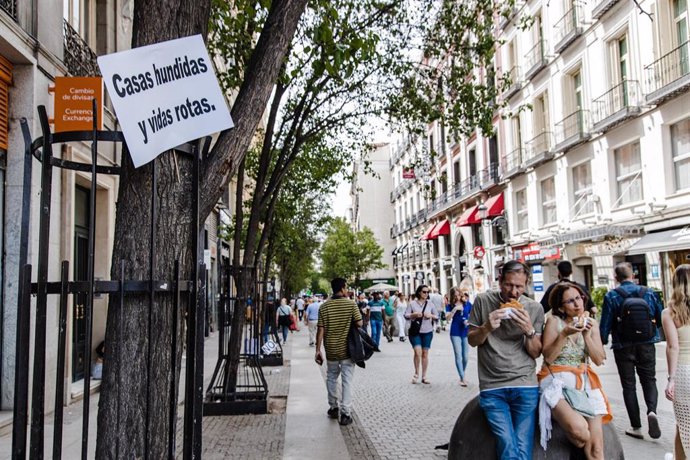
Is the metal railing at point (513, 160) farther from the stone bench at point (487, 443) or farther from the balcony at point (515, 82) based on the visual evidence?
the stone bench at point (487, 443)

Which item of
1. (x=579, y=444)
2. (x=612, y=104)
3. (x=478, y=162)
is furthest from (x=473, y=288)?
(x=579, y=444)

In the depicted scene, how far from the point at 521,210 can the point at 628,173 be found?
29.8 ft

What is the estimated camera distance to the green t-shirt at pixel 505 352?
4402mm

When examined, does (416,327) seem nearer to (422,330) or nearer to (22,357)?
(422,330)

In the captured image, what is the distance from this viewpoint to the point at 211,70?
11.0 ft

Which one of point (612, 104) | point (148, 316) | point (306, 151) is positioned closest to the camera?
point (148, 316)

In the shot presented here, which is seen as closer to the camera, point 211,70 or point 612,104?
point 211,70

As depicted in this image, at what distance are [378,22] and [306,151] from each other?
5.36 m

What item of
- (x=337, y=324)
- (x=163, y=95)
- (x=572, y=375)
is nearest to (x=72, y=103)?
(x=337, y=324)

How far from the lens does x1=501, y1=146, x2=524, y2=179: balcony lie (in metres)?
28.3

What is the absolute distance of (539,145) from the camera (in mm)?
26391

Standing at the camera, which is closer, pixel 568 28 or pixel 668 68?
pixel 668 68

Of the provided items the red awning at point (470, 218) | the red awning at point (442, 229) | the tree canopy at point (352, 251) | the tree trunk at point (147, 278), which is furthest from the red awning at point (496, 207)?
the tree canopy at point (352, 251)

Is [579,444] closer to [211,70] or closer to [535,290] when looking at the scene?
[211,70]
